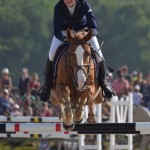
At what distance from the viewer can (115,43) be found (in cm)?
7738

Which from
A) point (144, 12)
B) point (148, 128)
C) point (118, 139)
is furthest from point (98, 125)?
point (144, 12)

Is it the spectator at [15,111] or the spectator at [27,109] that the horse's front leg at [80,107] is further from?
the spectator at [27,109]

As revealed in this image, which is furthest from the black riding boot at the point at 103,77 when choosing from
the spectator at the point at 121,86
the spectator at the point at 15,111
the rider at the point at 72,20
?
the spectator at the point at 121,86

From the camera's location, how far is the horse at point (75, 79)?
11.3 m

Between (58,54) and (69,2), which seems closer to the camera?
(69,2)

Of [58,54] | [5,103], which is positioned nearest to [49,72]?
[58,54]

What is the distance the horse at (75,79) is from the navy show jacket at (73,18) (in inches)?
10.6

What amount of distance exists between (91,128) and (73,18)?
2.06 m

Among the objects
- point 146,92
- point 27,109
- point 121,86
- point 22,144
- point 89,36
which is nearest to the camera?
point 89,36

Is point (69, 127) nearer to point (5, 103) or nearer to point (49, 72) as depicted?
point (49, 72)

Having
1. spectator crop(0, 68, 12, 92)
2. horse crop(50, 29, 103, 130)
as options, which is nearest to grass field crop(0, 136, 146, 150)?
spectator crop(0, 68, 12, 92)

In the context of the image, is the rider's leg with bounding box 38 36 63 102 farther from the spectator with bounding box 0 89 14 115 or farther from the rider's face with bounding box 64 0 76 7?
the spectator with bounding box 0 89 14 115

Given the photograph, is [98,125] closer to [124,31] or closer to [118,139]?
[118,139]

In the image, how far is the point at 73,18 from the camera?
1221cm
